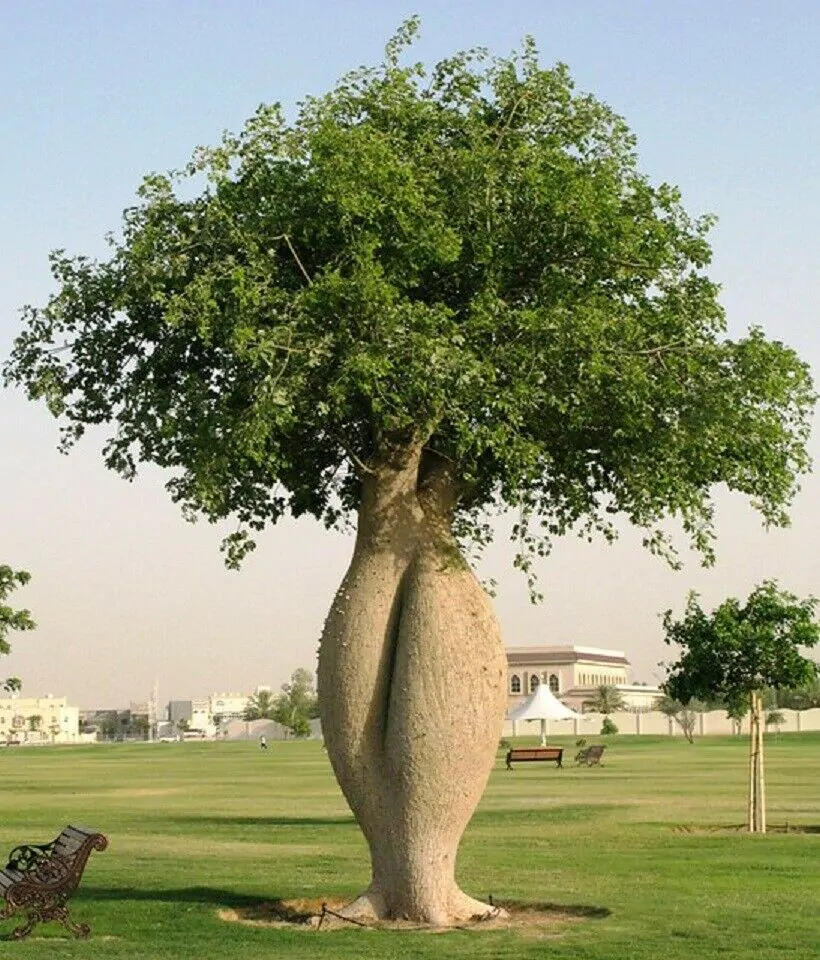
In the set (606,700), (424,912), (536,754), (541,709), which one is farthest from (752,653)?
(606,700)

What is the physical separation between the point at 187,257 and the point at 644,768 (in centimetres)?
4567

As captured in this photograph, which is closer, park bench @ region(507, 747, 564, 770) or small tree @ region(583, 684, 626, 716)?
park bench @ region(507, 747, 564, 770)

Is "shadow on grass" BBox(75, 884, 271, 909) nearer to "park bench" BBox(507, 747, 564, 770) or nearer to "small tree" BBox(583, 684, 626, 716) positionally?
"park bench" BBox(507, 747, 564, 770)

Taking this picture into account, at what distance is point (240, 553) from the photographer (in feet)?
59.5

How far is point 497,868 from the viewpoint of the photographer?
2283cm

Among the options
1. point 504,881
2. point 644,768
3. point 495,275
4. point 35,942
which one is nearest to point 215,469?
point 495,275

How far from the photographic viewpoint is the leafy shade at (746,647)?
94.3 feet

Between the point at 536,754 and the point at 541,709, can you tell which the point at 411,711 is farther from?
the point at 541,709

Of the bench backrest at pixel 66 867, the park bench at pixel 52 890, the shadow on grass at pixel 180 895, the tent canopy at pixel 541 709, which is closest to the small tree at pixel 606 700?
the tent canopy at pixel 541 709

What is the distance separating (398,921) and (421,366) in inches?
204

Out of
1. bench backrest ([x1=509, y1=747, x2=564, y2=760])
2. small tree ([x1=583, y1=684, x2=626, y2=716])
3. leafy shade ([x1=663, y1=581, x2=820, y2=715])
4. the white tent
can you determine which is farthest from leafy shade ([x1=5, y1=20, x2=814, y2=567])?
small tree ([x1=583, y1=684, x2=626, y2=716])

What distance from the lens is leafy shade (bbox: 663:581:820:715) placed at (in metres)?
28.7

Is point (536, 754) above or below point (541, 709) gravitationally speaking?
below

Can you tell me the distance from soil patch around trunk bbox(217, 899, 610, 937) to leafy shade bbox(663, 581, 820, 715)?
11058 mm
